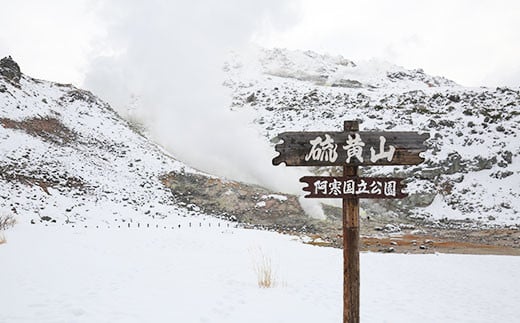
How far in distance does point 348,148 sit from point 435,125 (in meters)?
27.6

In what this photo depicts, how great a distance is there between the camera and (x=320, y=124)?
32531 mm

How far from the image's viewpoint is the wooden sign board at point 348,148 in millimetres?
3770

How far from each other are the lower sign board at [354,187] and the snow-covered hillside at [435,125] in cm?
1870

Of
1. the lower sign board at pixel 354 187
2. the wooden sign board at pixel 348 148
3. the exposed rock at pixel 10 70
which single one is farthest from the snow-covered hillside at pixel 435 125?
the exposed rock at pixel 10 70

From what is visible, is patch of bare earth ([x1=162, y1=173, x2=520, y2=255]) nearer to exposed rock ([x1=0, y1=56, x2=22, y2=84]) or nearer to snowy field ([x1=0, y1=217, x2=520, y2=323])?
snowy field ([x1=0, y1=217, x2=520, y2=323])

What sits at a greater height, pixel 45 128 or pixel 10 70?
pixel 10 70

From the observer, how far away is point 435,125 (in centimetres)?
2767

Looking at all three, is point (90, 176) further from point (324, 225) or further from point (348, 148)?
point (348, 148)

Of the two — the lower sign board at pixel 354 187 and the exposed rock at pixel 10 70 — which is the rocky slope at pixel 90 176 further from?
the lower sign board at pixel 354 187

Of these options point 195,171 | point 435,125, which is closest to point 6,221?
point 195,171

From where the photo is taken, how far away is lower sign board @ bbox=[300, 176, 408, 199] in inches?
147

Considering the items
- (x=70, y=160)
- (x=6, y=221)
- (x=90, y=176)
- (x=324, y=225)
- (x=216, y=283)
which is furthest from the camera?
(x=70, y=160)

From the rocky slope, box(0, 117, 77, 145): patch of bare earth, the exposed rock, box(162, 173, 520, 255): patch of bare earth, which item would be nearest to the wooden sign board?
box(162, 173, 520, 255): patch of bare earth

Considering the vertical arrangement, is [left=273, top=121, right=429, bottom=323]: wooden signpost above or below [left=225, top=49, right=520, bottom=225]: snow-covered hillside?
below
